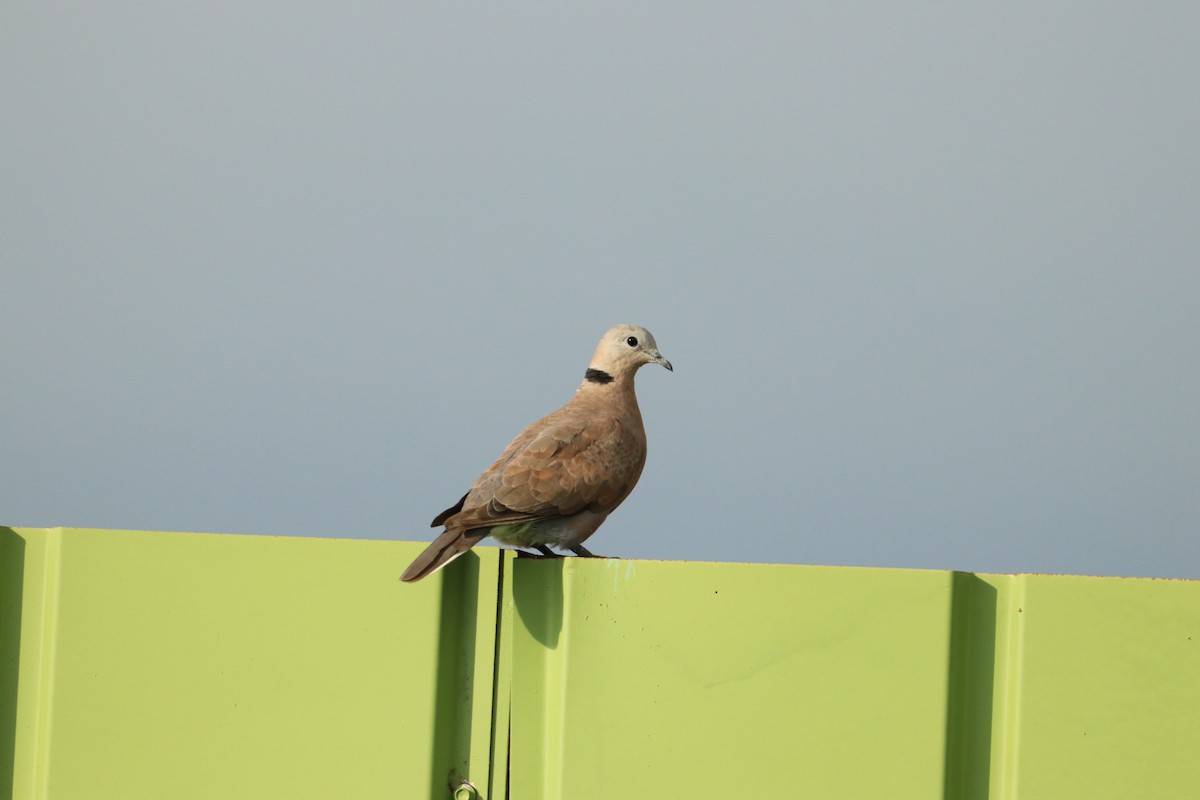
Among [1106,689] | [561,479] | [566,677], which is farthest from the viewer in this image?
[561,479]

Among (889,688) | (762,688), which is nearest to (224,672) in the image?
(762,688)

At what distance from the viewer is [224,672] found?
4289mm

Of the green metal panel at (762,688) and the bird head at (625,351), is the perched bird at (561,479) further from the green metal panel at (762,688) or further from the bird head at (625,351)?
the green metal panel at (762,688)

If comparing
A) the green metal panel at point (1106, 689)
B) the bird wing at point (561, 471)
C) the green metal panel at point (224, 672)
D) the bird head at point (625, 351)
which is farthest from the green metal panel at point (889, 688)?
the bird head at point (625, 351)

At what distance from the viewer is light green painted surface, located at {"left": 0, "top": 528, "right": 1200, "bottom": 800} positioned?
13.0ft

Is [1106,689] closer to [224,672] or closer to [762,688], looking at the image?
[762,688]

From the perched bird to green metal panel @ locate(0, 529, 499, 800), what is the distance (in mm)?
712

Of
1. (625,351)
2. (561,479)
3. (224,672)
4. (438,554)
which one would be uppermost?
(625,351)

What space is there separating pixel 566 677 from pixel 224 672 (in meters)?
1.12

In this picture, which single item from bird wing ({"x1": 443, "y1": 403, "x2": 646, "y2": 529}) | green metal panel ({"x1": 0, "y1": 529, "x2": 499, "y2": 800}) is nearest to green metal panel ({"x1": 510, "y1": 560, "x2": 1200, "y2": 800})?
green metal panel ({"x1": 0, "y1": 529, "x2": 499, "y2": 800})

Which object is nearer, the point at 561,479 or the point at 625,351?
the point at 561,479

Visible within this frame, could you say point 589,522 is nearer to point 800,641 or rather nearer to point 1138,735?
point 800,641

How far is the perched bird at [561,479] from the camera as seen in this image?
5.47 meters

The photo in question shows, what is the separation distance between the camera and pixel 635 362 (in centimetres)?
701
